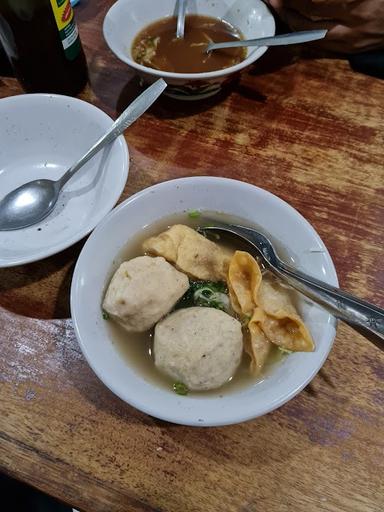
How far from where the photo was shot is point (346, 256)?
1266 mm

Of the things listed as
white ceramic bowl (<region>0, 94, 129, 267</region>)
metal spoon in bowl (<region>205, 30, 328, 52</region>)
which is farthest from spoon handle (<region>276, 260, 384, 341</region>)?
metal spoon in bowl (<region>205, 30, 328, 52</region>)

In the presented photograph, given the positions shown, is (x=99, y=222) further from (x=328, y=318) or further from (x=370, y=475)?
(x=370, y=475)

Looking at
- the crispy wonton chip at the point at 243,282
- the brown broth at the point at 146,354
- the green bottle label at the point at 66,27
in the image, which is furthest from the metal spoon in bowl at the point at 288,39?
the crispy wonton chip at the point at 243,282

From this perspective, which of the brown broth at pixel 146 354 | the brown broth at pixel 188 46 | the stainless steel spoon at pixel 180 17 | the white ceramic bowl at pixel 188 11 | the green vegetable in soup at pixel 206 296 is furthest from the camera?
the stainless steel spoon at pixel 180 17

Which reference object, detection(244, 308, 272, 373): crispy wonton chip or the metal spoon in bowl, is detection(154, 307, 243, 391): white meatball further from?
the metal spoon in bowl

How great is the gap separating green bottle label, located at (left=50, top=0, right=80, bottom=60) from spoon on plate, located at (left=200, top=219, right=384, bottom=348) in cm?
78

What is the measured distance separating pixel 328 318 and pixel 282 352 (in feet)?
0.43

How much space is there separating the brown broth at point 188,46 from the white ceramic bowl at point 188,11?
0.03 m

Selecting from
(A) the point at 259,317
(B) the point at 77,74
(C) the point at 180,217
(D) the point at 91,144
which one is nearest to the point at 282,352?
(A) the point at 259,317

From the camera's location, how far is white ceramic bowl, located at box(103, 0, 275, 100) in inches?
56.5

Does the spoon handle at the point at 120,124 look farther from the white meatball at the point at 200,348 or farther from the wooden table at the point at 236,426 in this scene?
the white meatball at the point at 200,348

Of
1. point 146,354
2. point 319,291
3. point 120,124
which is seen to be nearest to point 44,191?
point 120,124

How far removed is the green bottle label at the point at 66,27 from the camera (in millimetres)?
1344

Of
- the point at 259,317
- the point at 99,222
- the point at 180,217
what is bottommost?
the point at 259,317
